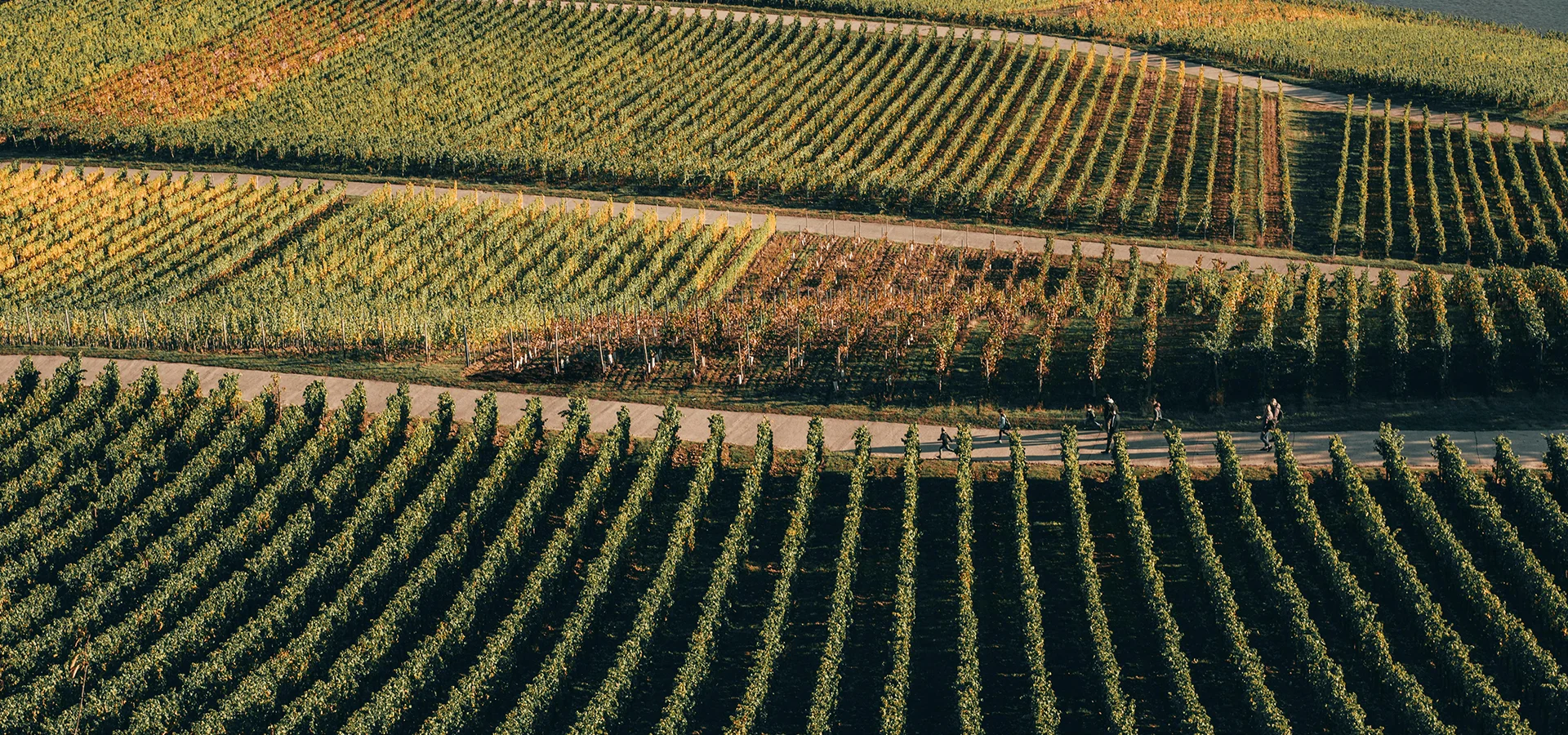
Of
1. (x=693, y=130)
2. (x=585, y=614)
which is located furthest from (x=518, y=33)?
(x=585, y=614)

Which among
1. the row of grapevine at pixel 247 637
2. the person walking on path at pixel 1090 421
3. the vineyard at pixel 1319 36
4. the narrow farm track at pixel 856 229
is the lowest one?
the row of grapevine at pixel 247 637

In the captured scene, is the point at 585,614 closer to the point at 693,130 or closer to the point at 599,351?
the point at 599,351

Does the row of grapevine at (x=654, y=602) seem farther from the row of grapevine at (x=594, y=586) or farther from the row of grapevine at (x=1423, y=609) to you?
the row of grapevine at (x=1423, y=609)

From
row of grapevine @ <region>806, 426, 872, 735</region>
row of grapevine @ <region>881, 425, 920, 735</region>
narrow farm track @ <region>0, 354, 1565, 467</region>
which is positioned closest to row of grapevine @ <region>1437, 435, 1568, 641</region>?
narrow farm track @ <region>0, 354, 1565, 467</region>

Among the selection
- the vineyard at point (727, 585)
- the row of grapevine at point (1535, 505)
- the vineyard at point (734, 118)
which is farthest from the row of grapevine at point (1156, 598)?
the vineyard at point (734, 118)

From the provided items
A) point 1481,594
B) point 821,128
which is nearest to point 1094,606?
point 1481,594

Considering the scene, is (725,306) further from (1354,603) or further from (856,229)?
(1354,603)

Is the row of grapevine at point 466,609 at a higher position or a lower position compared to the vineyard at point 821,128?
lower
